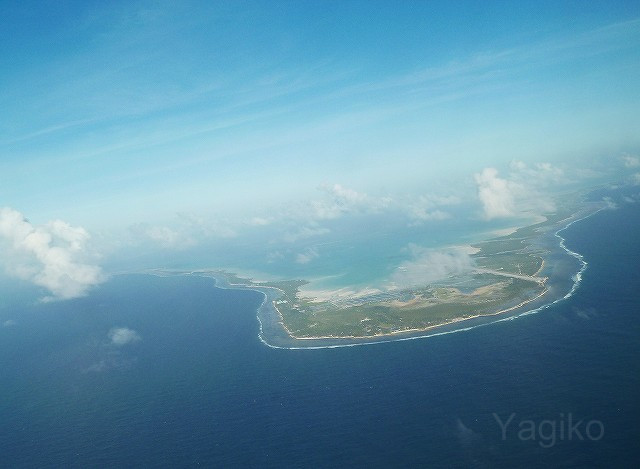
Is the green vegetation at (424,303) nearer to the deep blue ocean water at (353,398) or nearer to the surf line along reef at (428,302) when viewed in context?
the surf line along reef at (428,302)

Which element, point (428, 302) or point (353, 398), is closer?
point (353, 398)

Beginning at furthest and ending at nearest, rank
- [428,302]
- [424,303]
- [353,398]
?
1. [428,302]
2. [424,303]
3. [353,398]

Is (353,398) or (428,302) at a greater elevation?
(428,302)

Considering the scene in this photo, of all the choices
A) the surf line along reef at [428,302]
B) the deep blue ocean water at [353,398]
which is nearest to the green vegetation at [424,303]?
the surf line along reef at [428,302]

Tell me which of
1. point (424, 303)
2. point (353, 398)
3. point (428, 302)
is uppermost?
point (428, 302)

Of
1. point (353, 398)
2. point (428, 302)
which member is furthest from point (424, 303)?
point (353, 398)

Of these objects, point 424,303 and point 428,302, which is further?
point 428,302

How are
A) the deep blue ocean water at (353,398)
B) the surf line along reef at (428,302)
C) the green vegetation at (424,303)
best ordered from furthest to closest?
the green vegetation at (424,303), the surf line along reef at (428,302), the deep blue ocean water at (353,398)

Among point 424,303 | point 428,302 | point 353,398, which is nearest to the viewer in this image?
point 353,398

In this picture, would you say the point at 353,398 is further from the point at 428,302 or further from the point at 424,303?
the point at 428,302
